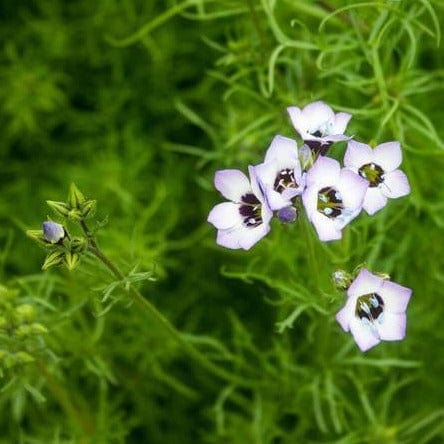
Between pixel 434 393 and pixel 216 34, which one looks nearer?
pixel 434 393

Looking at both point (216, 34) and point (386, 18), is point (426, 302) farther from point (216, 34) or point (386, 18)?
point (216, 34)

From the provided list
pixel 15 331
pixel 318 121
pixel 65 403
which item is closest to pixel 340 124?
pixel 318 121

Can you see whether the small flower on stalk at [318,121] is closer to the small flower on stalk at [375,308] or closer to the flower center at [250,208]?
the flower center at [250,208]

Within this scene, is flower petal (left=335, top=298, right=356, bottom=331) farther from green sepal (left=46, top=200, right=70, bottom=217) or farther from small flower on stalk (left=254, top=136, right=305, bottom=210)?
green sepal (left=46, top=200, right=70, bottom=217)

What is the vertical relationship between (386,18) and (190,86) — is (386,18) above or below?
above

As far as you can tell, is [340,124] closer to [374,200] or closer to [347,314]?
[374,200]

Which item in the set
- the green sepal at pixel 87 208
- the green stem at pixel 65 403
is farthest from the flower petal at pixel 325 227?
the green stem at pixel 65 403

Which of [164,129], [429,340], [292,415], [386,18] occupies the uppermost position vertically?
[386,18]

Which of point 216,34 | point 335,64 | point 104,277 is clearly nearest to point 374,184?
point 104,277
